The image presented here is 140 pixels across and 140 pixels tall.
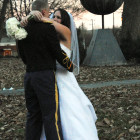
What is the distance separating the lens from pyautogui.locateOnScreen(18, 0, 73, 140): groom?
9.52ft

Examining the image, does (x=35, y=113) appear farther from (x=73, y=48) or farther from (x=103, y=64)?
(x=103, y=64)

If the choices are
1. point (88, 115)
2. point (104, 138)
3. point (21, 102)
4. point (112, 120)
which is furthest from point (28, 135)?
point (21, 102)

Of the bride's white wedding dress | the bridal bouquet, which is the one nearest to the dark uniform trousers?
the bride's white wedding dress

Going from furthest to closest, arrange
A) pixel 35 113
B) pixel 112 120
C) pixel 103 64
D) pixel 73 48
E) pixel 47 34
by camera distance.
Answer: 1. pixel 103 64
2. pixel 112 120
3. pixel 73 48
4. pixel 35 113
5. pixel 47 34

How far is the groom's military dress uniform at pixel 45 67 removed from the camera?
290cm

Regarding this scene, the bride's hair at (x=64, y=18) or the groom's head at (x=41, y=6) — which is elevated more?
the groom's head at (x=41, y=6)

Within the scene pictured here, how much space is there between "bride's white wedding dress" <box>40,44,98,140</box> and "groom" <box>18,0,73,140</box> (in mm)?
114

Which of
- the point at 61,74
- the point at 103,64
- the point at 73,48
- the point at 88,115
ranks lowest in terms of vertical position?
the point at 103,64

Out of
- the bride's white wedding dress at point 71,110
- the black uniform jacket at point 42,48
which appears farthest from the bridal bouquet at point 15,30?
the bride's white wedding dress at point 71,110

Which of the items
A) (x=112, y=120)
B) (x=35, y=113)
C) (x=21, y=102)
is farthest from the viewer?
(x=21, y=102)

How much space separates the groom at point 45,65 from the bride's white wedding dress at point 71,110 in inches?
4.5

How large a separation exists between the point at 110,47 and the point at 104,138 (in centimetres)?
1191

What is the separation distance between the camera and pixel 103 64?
15797 mm

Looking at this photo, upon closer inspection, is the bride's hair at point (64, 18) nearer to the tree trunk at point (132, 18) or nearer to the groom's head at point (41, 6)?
the groom's head at point (41, 6)
